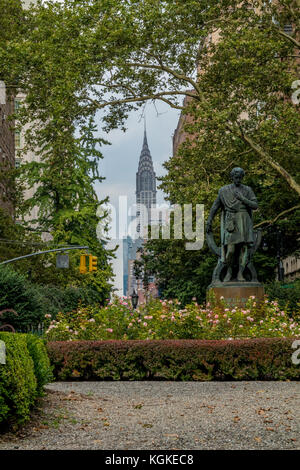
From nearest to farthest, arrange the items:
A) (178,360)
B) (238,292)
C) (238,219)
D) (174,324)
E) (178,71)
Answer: (178,360), (174,324), (238,292), (238,219), (178,71)

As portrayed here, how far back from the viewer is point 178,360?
1380 cm

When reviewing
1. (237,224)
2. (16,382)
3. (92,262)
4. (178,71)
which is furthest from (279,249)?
(16,382)

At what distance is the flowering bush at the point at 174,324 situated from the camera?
51.3 ft

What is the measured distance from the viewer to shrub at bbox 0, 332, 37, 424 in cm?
741

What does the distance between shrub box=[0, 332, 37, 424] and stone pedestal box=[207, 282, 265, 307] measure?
10.2 meters

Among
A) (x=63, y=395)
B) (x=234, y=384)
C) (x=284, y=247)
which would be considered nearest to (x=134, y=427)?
(x=63, y=395)

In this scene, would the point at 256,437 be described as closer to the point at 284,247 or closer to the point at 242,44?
the point at 242,44

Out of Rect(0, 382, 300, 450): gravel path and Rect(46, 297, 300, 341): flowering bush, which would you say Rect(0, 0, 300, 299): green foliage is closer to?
Rect(46, 297, 300, 341): flowering bush

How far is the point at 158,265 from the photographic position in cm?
4528

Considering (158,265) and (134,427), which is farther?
(158,265)

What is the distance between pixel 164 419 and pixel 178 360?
5174mm

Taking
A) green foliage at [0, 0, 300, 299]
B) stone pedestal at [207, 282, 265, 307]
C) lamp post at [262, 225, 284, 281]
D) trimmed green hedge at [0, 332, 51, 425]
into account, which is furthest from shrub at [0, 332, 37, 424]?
lamp post at [262, 225, 284, 281]

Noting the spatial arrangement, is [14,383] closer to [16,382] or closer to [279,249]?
[16,382]
